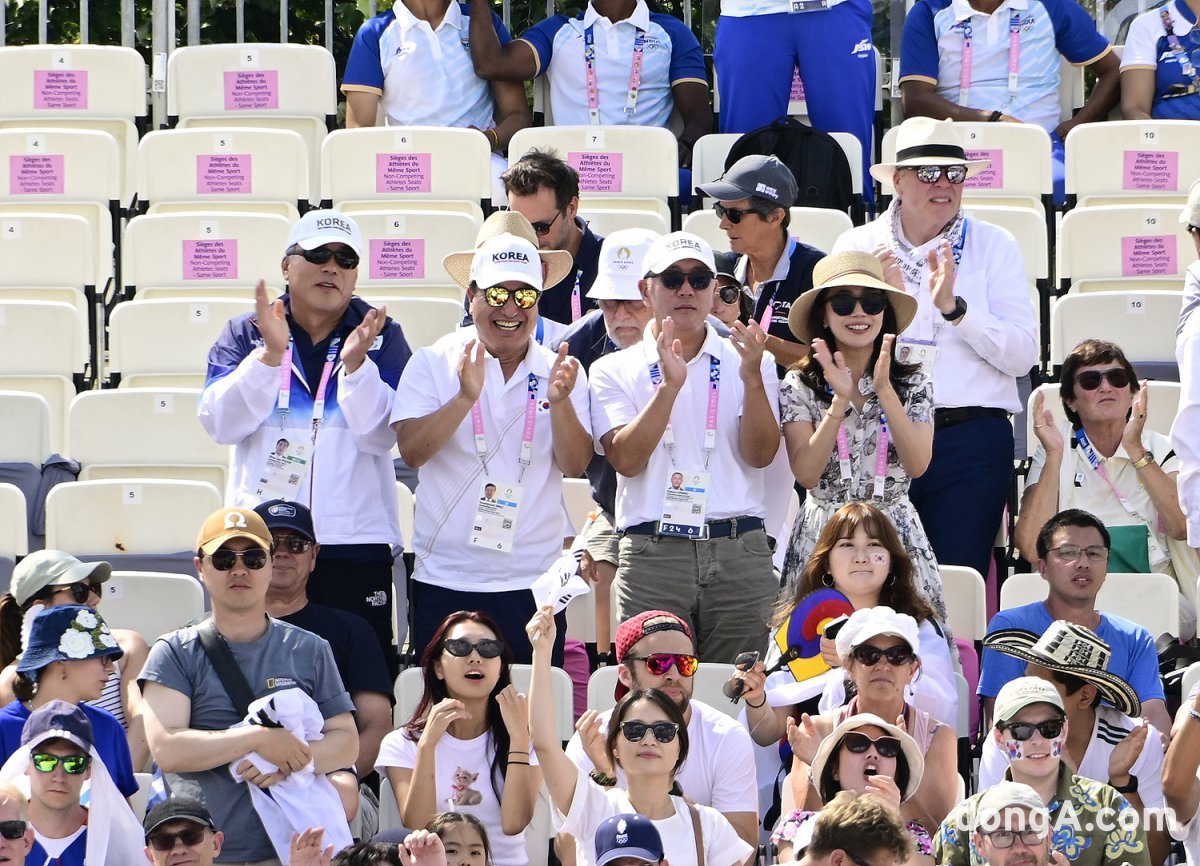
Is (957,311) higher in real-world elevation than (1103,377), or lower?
higher

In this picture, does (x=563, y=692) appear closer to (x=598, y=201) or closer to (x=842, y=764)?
(x=842, y=764)

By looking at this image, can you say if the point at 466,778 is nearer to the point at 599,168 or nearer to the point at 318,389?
the point at 318,389

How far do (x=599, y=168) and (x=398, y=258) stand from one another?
1.01 metres

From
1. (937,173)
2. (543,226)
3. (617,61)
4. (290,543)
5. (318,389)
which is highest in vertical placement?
(617,61)

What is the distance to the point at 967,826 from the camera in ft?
16.8

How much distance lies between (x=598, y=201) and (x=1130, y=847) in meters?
4.40

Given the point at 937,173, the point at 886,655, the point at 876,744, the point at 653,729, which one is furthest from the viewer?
the point at 937,173

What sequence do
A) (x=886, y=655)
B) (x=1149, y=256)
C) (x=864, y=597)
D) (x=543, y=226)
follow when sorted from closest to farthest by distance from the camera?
(x=886, y=655) < (x=864, y=597) < (x=543, y=226) < (x=1149, y=256)


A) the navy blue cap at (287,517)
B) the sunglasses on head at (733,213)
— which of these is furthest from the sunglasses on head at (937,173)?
the navy blue cap at (287,517)

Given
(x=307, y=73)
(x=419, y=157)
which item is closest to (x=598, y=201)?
(x=419, y=157)

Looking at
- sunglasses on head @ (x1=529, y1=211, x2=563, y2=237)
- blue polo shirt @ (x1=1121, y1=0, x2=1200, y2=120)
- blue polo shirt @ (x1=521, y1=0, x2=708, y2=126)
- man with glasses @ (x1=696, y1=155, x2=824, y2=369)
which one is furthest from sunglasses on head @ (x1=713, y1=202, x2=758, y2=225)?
blue polo shirt @ (x1=1121, y1=0, x2=1200, y2=120)

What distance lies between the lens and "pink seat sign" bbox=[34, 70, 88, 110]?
9828 millimetres

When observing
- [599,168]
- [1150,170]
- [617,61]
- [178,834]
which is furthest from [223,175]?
[178,834]

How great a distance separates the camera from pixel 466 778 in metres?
5.77
